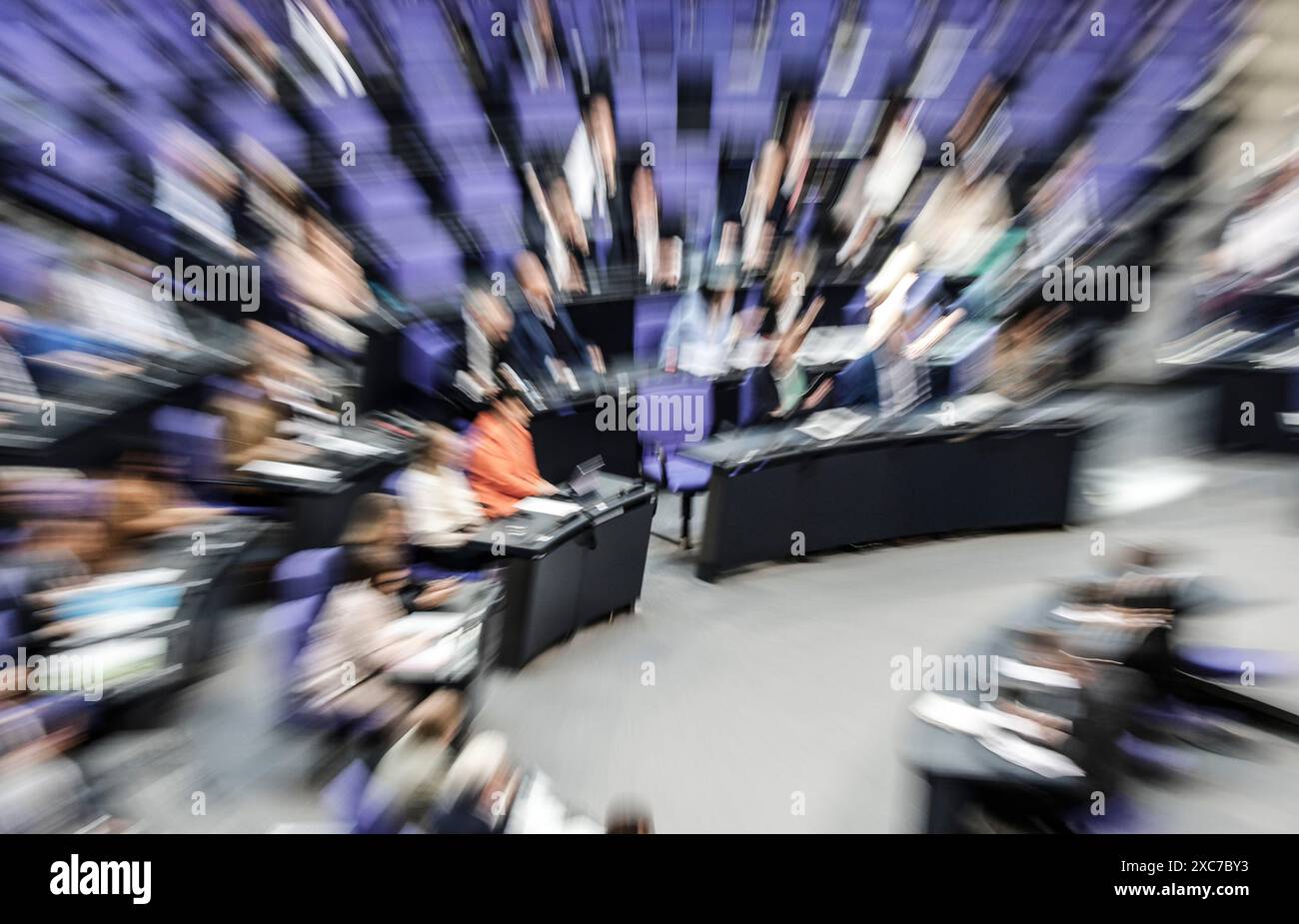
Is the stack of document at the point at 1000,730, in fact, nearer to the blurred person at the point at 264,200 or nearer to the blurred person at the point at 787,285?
the blurred person at the point at 264,200

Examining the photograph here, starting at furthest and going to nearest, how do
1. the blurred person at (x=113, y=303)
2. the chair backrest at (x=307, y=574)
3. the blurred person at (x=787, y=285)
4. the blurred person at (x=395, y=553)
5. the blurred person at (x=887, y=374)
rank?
the blurred person at (x=787, y=285), the blurred person at (x=887, y=374), the blurred person at (x=113, y=303), the chair backrest at (x=307, y=574), the blurred person at (x=395, y=553)

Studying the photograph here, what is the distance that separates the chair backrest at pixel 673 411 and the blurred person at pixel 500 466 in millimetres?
1552

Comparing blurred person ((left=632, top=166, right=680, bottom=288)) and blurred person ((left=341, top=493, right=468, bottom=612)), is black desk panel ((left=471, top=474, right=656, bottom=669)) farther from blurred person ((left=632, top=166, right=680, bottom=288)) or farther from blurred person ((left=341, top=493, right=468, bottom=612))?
blurred person ((left=632, top=166, right=680, bottom=288))

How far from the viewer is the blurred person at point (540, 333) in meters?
6.42

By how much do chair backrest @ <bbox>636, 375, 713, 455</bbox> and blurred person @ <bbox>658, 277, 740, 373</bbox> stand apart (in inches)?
21.0

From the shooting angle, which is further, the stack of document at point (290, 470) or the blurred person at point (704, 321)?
the blurred person at point (704, 321)

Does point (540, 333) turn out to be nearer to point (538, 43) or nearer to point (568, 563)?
point (538, 43)

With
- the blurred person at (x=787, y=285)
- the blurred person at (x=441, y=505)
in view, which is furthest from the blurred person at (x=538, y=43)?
the blurred person at (x=787, y=285)

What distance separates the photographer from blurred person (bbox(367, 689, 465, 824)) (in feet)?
7.23

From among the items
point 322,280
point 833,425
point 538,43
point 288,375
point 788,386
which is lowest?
point 833,425

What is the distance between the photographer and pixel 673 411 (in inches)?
264

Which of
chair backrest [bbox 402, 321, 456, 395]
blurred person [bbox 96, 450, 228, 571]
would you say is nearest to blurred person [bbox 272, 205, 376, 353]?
chair backrest [bbox 402, 321, 456, 395]

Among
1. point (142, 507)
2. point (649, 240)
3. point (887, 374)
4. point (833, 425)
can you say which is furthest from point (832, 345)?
point (142, 507)

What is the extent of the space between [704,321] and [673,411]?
95 cm
